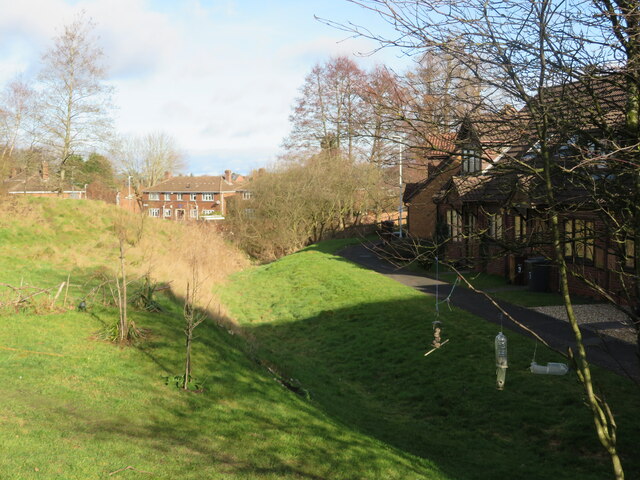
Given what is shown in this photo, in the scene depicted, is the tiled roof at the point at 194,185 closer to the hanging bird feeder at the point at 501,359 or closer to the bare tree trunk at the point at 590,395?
the hanging bird feeder at the point at 501,359

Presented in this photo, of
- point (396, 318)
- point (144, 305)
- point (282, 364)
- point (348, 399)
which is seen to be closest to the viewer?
point (348, 399)

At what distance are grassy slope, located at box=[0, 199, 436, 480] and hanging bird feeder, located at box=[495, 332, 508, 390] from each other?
129 inches

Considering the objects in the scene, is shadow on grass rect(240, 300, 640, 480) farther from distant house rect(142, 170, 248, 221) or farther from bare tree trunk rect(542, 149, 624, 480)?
distant house rect(142, 170, 248, 221)

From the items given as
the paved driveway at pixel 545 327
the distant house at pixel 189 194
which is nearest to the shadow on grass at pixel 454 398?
the paved driveway at pixel 545 327

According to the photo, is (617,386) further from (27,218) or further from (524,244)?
(27,218)

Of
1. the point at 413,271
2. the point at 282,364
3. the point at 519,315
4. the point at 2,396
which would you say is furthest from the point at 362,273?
the point at 2,396

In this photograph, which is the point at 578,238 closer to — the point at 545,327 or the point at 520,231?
the point at 520,231

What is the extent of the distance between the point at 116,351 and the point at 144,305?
3.70 meters

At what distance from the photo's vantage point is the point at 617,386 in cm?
1091

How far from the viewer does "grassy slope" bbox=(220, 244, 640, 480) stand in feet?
30.2

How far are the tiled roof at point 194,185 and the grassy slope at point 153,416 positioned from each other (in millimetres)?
72142

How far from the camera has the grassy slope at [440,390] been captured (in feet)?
30.2

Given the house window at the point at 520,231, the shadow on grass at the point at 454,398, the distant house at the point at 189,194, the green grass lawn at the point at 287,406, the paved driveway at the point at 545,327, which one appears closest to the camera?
the green grass lawn at the point at 287,406

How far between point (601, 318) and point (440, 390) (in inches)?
215
